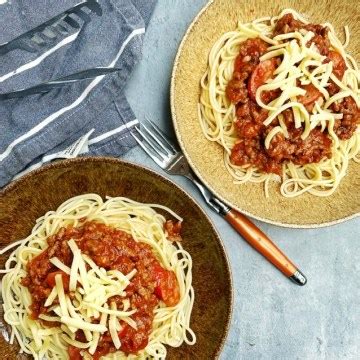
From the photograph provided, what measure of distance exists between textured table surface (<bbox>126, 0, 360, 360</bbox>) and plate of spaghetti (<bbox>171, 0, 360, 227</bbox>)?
10.1 inches

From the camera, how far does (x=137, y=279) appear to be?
13.2 feet

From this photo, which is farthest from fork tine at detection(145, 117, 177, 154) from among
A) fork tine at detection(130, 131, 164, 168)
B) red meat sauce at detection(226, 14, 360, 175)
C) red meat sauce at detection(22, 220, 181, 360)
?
red meat sauce at detection(22, 220, 181, 360)

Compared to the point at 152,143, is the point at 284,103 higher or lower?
lower

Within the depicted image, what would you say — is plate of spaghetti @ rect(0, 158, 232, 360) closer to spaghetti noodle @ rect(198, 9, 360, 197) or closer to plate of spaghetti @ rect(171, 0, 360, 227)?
plate of spaghetti @ rect(171, 0, 360, 227)

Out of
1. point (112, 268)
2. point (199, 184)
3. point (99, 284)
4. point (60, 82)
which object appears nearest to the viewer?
point (99, 284)

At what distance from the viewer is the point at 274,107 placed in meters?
4.32

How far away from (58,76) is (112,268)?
1.37m

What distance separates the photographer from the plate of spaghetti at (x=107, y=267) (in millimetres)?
3895

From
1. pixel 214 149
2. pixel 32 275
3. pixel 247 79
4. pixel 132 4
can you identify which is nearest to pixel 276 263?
pixel 214 149

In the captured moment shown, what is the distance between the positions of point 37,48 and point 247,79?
1435 mm

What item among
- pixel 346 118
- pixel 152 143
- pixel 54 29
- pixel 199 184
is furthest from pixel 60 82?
pixel 346 118

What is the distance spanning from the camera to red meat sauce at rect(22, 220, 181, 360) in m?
3.96

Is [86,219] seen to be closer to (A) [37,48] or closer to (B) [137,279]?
(B) [137,279]

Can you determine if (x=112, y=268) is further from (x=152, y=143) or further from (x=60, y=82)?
(x=60, y=82)
